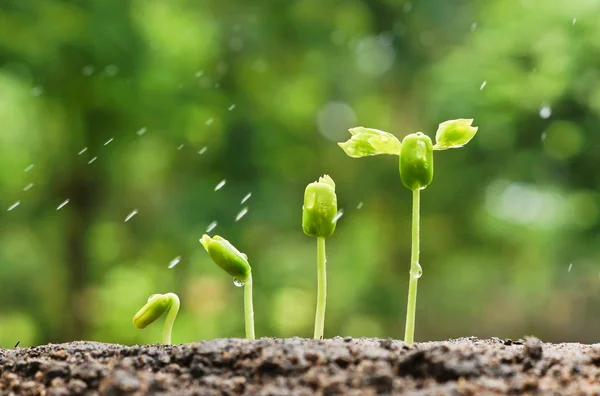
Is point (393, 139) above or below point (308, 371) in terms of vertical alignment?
above

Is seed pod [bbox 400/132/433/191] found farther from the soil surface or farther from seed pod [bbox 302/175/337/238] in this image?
the soil surface

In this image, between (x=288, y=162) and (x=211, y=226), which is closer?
(x=211, y=226)

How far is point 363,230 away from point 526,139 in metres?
1.58

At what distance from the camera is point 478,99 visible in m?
4.83

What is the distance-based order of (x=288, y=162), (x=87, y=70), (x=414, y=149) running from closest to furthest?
(x=414, y=149)
(x=87, y=70)
(x=288, y=162)

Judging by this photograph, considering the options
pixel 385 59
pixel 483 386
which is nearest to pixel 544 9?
pixel 385 59

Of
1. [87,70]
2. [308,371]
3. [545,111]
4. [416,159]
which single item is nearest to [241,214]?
[87,70]

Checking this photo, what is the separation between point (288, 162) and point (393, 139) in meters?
4.52

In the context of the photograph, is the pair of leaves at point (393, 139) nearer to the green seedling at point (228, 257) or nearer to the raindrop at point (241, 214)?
the green seedling at point (228, 257)

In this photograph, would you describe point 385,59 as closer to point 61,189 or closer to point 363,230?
point 363,230

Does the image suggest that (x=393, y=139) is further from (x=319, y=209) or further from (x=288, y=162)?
(x=288, y=162)

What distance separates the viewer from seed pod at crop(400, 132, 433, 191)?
93cm

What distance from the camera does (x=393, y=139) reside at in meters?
0.97

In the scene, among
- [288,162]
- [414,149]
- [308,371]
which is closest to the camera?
[308,371]
